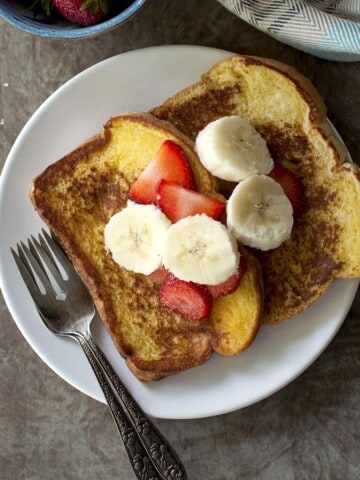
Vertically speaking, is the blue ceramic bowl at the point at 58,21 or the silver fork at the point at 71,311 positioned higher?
the blue ceramic bowl at the point at 58,21

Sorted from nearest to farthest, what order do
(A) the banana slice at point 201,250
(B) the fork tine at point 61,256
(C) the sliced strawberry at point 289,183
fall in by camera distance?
(A) the banana slice at point 201,250, (C) the sliced strawberry at point 289,183, (B) the fork tine at point 61,256

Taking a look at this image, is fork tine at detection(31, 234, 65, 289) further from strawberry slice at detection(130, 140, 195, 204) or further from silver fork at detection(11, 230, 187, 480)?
strawberry slice at detection(130, 140, 195, 204)

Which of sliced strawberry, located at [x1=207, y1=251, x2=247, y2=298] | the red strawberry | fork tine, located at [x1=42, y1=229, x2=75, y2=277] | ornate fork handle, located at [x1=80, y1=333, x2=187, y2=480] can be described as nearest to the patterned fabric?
the red strawberry

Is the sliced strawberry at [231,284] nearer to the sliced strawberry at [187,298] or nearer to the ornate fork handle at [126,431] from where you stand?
the sliced strawberry at [187,298]

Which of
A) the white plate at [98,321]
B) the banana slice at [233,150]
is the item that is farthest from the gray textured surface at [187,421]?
the banana slice at [233,150]

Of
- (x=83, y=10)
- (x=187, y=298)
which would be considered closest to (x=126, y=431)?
(x=187, y=298)

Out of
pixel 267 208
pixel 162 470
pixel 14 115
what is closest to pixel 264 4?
pixel 267 208

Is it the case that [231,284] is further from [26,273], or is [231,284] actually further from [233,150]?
[26,273]

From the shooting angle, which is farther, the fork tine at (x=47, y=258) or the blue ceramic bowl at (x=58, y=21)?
the fork tine at (x=47, y=258)
